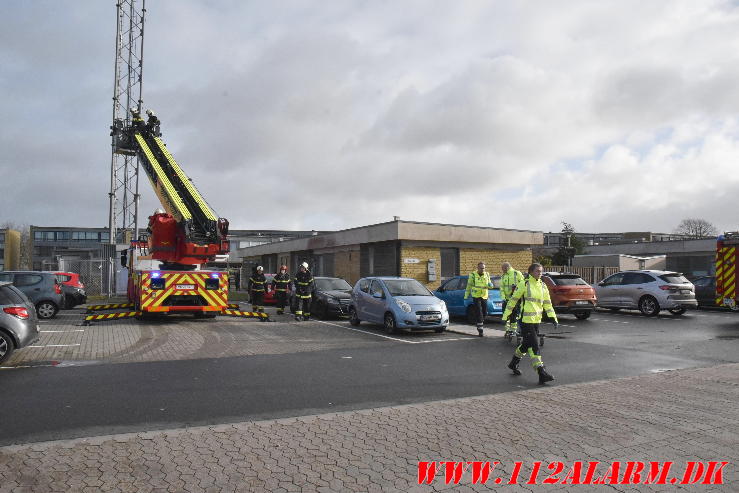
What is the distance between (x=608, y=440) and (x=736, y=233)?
51.6ft

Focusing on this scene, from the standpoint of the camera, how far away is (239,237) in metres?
76.7

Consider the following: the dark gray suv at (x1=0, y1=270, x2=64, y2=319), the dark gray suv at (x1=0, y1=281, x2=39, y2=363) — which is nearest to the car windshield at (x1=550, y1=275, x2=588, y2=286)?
the dark gray suv at (x1=0, y1=281, x2=39, y2=363)

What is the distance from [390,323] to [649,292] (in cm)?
1062

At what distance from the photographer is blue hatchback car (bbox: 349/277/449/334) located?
13578 millimetres

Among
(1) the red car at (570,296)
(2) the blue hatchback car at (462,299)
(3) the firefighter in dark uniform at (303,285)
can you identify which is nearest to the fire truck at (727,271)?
(1) the red car at (570,296)

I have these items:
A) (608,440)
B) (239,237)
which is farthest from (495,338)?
(239,237)

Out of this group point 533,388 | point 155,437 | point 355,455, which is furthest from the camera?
point 533,388

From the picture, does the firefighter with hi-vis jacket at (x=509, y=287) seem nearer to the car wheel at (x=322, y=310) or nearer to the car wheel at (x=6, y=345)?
the car wheel at (x=322, y=310)

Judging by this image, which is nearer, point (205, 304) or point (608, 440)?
point (608, 440)

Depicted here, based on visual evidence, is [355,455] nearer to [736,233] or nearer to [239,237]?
[736,233]

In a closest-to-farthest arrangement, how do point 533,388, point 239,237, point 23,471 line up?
point 23,471
point 533,388
point 239,237

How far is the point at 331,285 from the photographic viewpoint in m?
19.1

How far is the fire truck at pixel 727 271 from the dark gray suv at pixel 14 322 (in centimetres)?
1851

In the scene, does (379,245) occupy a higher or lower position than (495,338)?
higher
